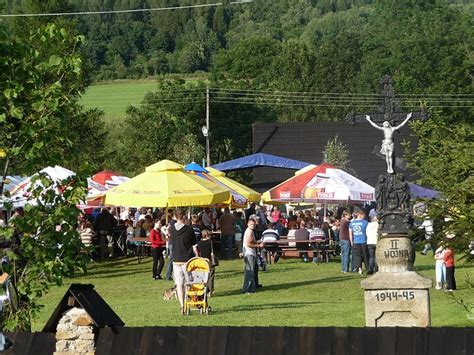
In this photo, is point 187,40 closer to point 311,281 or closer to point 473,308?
point 311,281

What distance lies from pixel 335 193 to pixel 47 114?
21796 mm

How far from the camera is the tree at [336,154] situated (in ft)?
209

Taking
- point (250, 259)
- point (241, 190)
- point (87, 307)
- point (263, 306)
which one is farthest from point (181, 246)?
point (241, 190)

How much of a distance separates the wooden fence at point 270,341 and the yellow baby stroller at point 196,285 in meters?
9.82

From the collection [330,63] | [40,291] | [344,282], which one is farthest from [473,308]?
[330,63]

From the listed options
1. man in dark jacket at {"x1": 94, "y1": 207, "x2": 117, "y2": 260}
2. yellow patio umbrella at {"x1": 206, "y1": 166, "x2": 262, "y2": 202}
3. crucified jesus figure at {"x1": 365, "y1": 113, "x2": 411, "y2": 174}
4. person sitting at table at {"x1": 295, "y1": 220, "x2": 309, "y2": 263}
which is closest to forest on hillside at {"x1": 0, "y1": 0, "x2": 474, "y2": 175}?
yellow patio umbrella at {"x1": 206, "y1": 166, "x2": 262, "y2": 202}

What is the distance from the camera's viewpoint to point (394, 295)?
18.5 m

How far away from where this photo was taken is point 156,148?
7294cm

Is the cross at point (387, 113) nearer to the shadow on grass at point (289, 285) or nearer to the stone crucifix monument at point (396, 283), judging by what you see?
the stone crucifix monument at point (396, 283)

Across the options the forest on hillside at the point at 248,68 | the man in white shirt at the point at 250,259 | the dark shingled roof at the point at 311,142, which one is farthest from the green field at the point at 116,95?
the man in white shirt at the point at 250,259

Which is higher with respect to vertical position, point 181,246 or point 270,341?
point 181,246

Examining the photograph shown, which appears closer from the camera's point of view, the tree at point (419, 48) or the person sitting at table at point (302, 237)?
the person sitting at table at point (302, 237)

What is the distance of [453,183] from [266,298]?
40.1ft

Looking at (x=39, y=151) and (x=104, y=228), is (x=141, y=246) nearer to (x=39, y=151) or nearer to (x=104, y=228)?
(x=104, y=228)
